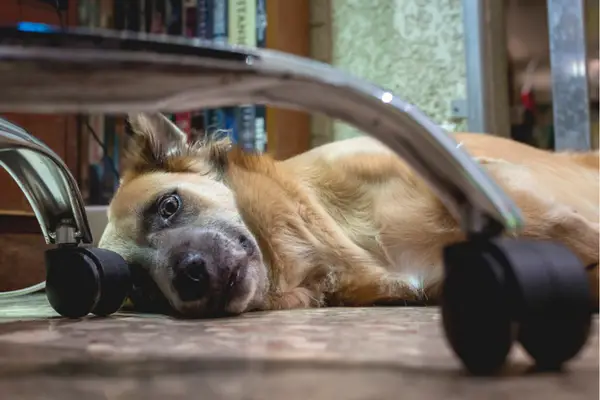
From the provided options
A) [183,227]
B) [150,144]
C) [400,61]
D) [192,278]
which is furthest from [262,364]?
[400,61]

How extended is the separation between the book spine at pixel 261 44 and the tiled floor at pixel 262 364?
1429 millimetres

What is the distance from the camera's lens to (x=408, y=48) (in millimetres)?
2459

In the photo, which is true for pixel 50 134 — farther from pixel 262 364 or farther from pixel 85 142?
pixel 262 364

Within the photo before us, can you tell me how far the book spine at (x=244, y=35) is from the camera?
2426mm

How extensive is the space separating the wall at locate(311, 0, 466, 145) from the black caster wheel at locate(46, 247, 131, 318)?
135 cm

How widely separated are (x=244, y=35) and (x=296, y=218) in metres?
1.24

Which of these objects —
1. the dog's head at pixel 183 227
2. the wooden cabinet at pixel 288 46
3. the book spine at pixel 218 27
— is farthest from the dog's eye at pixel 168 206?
the book spine at pixel 218 27

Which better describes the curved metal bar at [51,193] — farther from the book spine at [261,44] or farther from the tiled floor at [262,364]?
the book spine at [261,44]

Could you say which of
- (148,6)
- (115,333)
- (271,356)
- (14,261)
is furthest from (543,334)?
(148,6)

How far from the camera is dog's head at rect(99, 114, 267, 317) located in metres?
1.21

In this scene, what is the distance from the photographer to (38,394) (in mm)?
554

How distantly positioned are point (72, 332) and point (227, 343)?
0.28m

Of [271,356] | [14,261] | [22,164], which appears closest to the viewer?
[271,356]

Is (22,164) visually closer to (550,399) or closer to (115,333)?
(115,333)
